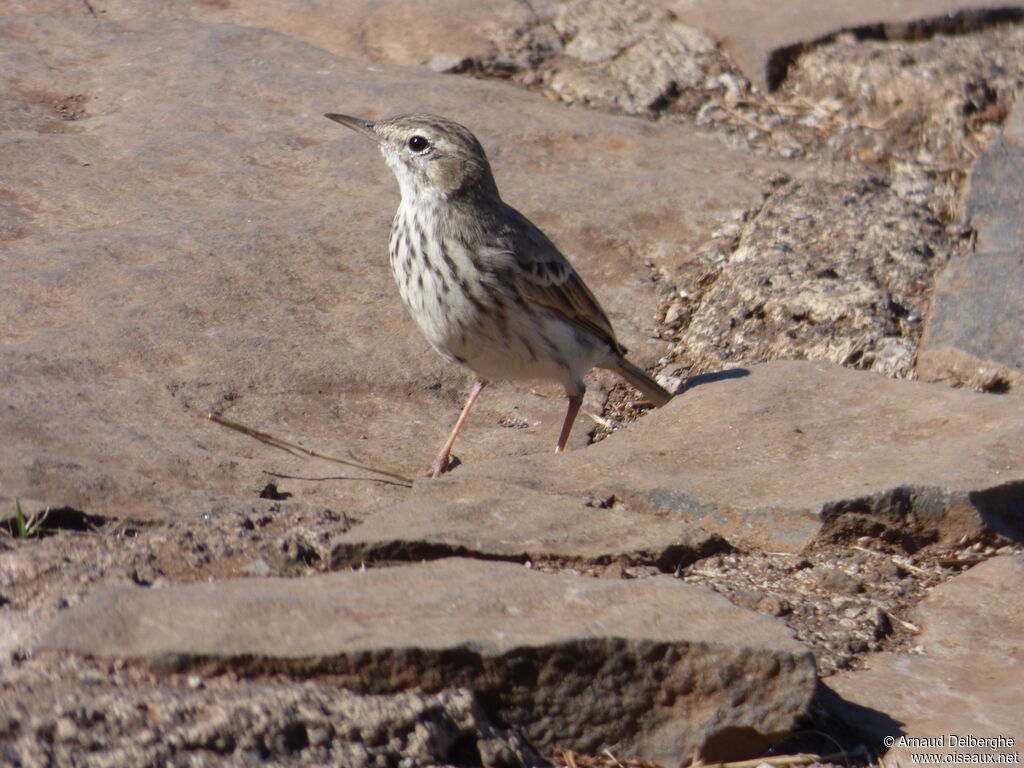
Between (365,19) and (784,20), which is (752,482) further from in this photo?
(365,19)

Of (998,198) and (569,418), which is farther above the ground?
(998,198)

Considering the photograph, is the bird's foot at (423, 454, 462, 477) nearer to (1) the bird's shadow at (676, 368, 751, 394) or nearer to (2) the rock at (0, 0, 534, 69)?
(1) the bird's shadow at (676, 368, 751, 394)

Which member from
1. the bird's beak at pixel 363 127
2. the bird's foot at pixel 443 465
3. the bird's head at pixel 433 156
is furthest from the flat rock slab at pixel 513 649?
the bird's beak at pixel 363 127

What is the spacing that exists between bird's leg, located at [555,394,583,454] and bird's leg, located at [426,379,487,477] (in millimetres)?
378

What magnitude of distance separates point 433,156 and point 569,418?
128 centimetres

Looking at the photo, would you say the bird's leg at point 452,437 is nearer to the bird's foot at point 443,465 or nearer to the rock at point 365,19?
the bird's foot at point 443,465

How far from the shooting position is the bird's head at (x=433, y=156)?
525 cm

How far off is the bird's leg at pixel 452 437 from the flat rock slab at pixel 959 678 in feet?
5.65

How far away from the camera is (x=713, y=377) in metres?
4.82

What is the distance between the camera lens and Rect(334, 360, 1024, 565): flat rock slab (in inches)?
131

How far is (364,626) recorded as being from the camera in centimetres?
249

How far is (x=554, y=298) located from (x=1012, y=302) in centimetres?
192

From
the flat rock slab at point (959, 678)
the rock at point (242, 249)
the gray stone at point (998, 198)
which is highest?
the gray stone at point (998, 198)

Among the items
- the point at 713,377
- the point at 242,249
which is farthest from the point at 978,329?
the point at 242,249
